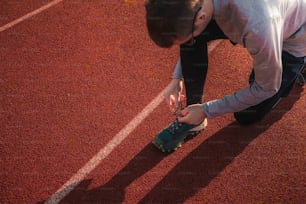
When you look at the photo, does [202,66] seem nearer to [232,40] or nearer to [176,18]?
[232,40]

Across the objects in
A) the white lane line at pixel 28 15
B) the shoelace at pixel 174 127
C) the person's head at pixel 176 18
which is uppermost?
the person's head at pixel 176 18

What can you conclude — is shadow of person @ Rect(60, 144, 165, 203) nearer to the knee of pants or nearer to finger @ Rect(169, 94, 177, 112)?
finger @ Rect(169, 94, 177, 112)

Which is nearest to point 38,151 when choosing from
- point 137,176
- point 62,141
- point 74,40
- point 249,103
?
point 62,141

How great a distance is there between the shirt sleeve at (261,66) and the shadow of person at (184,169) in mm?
542

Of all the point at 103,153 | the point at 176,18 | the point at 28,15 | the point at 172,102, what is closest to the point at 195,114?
the point at 172,102

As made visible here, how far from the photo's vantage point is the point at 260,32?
1503mm

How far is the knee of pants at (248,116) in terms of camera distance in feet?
7.70

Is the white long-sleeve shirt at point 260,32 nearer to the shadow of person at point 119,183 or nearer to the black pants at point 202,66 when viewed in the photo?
the black pants at point 202,66

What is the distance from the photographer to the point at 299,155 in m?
2.37

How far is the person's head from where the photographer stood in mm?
1421

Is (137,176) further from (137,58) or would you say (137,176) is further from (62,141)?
(137,58)

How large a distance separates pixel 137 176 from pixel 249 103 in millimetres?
899

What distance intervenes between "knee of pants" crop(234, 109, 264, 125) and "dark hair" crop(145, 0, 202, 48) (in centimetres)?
103

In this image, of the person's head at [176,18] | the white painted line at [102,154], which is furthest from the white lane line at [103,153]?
the person's head at [176,18]
